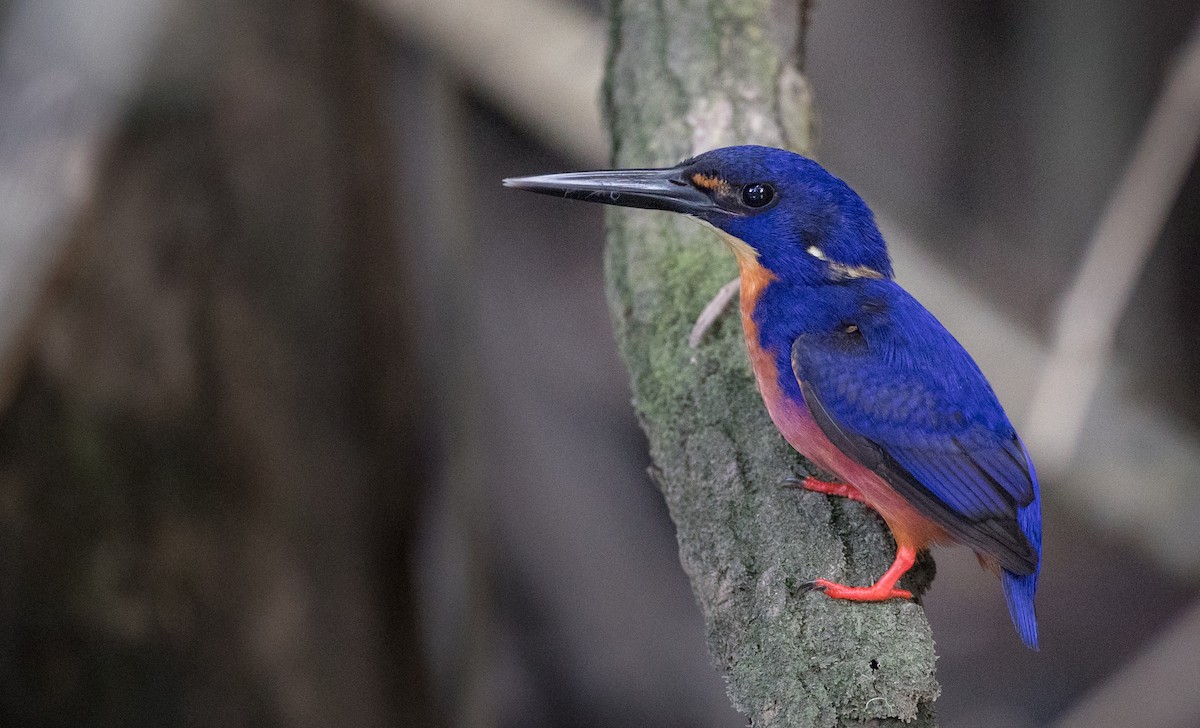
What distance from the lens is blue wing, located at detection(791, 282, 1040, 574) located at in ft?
6.40

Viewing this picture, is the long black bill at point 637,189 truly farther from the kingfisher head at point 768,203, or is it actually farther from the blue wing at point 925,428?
the blue wing at point 925,428

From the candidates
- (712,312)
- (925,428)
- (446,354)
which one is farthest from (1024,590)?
(446,354)

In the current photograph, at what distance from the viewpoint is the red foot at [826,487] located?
1.99m

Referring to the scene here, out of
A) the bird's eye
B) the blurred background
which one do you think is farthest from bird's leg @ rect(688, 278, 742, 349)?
the blurred background

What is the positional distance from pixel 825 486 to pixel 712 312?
1.66 ft

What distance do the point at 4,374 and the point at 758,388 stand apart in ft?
6.14

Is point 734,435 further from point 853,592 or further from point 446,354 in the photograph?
point 446,354

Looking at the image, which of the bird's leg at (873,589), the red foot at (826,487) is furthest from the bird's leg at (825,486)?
the bird's leg at (873,589)

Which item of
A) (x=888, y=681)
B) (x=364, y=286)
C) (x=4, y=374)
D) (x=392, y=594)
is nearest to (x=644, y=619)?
(x=392, y=594)

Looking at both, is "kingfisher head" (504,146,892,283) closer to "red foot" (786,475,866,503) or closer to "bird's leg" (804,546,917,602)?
"red foot" (786,475,866,503)

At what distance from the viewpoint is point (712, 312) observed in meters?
2.34

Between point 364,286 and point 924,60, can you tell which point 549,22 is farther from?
point 924,60

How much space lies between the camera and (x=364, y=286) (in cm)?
407

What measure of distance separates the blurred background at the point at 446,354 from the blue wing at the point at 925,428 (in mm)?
1456
